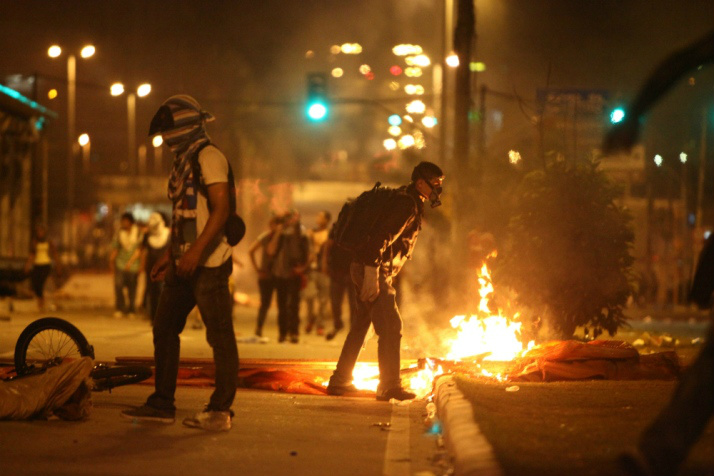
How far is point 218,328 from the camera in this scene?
679 cm

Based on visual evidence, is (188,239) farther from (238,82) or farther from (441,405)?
(238,82)

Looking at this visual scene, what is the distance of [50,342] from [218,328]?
1749 millimetres

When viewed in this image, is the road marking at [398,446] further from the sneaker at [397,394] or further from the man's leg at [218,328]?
the man's leg at [218,328]

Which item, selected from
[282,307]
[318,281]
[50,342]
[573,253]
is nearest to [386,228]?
[50,342]

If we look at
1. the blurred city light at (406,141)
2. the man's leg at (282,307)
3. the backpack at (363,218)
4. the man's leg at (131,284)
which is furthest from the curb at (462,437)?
the blurred city light at (406,141)

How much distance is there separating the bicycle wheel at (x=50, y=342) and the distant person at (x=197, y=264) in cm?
98

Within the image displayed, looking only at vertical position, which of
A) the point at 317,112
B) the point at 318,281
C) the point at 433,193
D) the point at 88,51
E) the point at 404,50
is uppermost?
the point at 404,50

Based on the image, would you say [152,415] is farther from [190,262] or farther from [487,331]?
[487,331]

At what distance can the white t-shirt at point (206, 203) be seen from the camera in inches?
267

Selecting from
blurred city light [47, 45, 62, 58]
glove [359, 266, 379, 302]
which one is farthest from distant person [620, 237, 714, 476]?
blurred city light [47, 45, 62, 58]

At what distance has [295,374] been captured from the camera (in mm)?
9312

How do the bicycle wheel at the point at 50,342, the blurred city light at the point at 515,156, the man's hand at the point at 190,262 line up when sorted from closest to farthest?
1. the man's hand at the point at 190,262
2. the bicycle wheel at the point at 50,342
3. the blurred city light at the point at 515,156

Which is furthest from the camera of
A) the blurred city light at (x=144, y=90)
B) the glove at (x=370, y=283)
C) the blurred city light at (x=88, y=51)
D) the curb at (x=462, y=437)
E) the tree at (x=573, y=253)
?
the blurred city light at (x=144, y=90)

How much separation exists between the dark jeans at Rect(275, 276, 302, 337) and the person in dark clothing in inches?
→ 245
